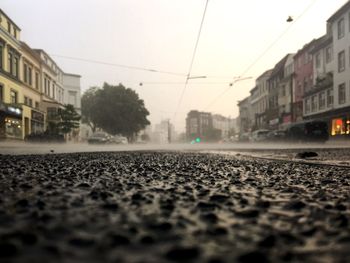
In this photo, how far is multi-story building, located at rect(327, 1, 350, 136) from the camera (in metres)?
30.0

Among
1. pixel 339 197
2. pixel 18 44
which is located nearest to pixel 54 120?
pixel 18 44

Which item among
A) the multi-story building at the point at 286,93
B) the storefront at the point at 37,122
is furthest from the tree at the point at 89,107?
the multi-story building at the point at 286,93

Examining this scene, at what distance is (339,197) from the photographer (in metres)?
2.17

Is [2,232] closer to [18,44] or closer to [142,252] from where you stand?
[142,252]

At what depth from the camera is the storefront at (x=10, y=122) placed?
1085 inches

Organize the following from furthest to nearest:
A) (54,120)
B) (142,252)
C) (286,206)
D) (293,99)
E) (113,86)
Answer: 1. (113,86)
2. (293,99)
3. (54,120)
4. (286,206)
5. (142,252)

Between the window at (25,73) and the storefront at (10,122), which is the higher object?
the window at (25,73)

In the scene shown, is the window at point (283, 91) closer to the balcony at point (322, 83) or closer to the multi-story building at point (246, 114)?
the balcony at point (322, 83)

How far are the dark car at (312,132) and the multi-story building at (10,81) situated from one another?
78.4 ft

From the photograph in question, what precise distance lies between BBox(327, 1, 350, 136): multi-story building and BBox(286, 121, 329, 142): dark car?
3.12m

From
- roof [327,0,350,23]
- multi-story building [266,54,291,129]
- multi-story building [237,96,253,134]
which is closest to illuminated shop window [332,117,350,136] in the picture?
roof [327,0,350,23]

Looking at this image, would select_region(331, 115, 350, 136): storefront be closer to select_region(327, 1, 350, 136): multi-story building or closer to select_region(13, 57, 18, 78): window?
select_region(327, 1, 350, 136): multi-story building

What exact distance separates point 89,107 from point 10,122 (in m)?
38.8

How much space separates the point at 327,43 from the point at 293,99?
12.0m
